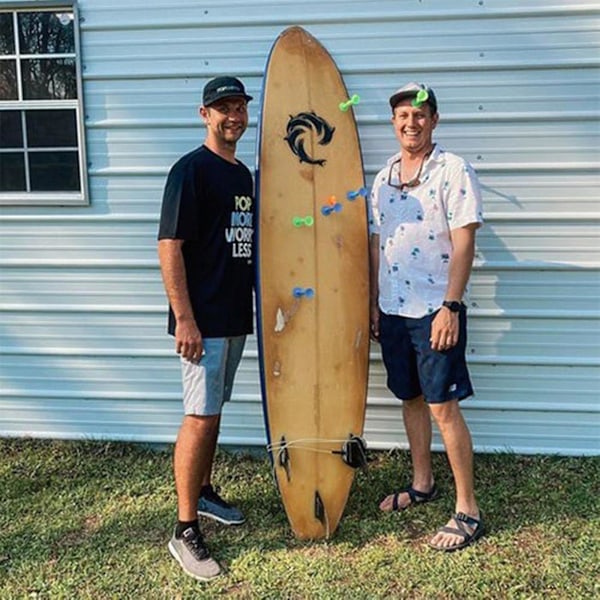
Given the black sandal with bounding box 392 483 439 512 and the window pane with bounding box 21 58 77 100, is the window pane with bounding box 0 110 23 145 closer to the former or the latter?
the window pane with bounding box 21 58 77 100

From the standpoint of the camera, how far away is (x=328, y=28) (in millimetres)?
3238

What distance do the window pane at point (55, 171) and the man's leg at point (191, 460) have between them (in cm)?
153

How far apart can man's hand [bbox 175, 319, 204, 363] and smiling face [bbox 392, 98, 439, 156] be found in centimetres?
110

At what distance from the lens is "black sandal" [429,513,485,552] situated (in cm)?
270

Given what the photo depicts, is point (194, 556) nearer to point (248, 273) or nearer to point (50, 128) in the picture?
point (248, 273)

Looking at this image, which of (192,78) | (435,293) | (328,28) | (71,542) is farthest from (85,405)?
(328,28)

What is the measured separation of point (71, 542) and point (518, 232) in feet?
7.96

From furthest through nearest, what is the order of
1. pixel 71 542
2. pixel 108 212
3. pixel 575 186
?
pixel 108 212
pixel 575 186
pixel 71 542

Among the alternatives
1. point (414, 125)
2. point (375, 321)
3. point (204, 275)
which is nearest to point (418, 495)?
point (375, 321)

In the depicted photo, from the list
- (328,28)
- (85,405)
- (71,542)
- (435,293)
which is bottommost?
(71,542)

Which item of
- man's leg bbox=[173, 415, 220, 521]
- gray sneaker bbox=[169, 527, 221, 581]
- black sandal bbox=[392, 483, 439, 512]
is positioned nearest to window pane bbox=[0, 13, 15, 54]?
man's leg bbox=[173, 415, 220, 521]

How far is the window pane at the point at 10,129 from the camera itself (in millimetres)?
3482

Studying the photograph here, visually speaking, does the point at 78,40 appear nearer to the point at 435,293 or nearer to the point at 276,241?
the point at 276,241

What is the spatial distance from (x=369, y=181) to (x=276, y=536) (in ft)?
5.51
